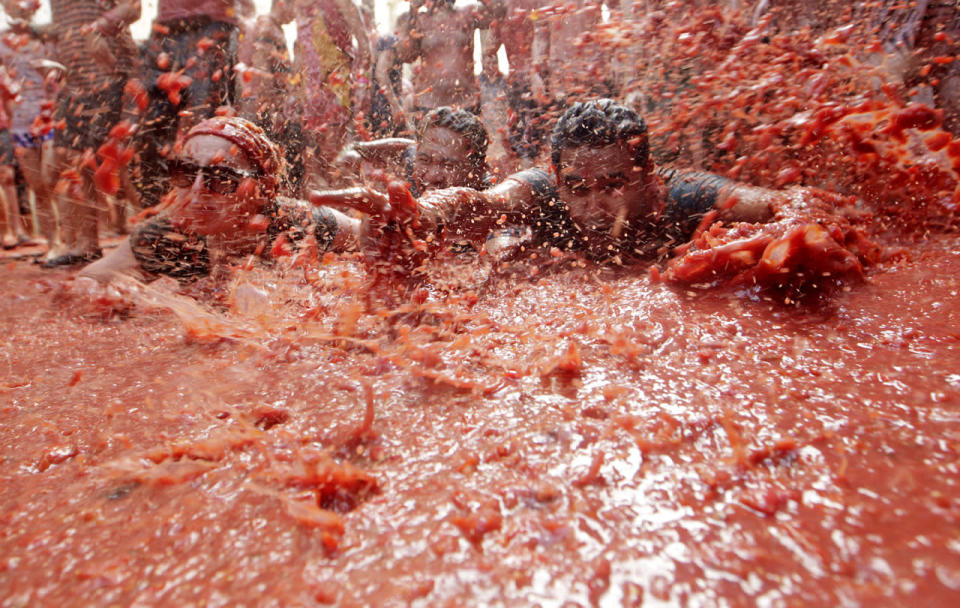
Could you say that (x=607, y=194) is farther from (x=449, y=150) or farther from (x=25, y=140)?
(x=25, y=140)

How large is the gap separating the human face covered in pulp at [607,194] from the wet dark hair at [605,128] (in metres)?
0.03

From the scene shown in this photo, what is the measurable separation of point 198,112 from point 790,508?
13.6 feet

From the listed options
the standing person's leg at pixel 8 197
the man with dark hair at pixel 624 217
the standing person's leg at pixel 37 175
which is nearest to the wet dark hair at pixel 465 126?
the man with dark hair at pixel 624 217

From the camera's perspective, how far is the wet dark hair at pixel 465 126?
3.19 meters

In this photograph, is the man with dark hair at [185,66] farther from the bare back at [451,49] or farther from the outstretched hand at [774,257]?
the outstretched hand at [774,257]

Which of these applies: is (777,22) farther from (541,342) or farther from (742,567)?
(742,567)

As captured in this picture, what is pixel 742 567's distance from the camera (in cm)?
63

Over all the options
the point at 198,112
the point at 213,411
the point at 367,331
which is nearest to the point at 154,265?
the point at 198,112

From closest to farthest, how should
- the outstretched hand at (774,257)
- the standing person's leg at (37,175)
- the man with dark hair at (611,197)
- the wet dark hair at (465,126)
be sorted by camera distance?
the outstretched hand at (774,257) → the man with dark hair at (611,197) → the wet dark hair at (465,126) → the standing person's leg at (37,175)

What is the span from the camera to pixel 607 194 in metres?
2.50

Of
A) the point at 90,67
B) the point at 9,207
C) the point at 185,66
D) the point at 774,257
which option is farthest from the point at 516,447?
the point at 9,207

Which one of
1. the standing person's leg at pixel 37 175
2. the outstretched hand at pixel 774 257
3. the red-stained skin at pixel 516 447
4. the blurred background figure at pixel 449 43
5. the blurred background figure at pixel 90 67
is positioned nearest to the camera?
the red-stained skin at pixel 516 447

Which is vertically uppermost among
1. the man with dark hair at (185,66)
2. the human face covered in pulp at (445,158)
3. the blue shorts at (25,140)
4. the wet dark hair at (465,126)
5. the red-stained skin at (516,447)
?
the man with dark hair at (185,66)

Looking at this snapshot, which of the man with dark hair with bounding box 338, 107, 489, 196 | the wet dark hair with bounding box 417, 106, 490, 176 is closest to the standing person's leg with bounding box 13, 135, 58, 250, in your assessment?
the man with dark hair with bounding box 338, 107, 489, 196
